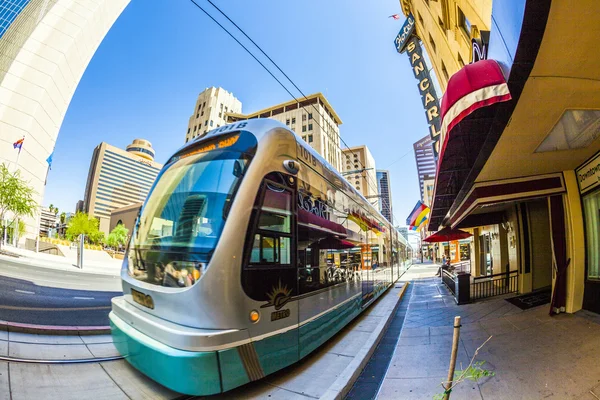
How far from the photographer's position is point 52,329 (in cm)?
509

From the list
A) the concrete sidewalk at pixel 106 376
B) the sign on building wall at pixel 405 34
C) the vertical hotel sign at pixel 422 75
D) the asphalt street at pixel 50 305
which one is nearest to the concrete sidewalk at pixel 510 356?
the concrete sidewalk at pixel 106 376

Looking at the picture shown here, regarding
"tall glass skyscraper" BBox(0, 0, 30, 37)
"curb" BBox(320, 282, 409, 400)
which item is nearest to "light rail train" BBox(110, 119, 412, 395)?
"curb" BBox(320, 282, 409, 400)

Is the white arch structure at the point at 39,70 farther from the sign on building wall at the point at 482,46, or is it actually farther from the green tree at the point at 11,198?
the sign on building wall at the point at 482,46

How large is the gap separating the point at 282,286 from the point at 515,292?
9867mm

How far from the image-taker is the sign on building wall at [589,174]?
559cm

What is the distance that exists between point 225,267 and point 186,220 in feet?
2.72

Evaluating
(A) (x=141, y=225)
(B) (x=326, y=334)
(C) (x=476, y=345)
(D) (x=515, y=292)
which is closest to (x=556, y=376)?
(C) (x=476, y=345)

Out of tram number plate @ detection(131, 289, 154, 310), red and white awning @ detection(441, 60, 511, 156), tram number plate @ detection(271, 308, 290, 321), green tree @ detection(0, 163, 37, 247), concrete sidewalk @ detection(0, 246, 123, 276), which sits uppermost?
green tree @ detection(0, 163, 37, 247)

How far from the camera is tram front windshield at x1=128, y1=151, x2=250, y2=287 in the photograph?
10.3 ft

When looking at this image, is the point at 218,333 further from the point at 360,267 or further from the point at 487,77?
the point at 360,267

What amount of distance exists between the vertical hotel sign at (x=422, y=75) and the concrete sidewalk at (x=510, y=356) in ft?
25.4

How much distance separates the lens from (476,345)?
5070mm

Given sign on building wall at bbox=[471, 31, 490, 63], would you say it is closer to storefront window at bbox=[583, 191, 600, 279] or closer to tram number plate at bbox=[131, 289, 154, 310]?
storefront window at bbox=[583, 191, 600, 279]

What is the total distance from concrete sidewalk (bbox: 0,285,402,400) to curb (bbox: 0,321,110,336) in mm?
119
